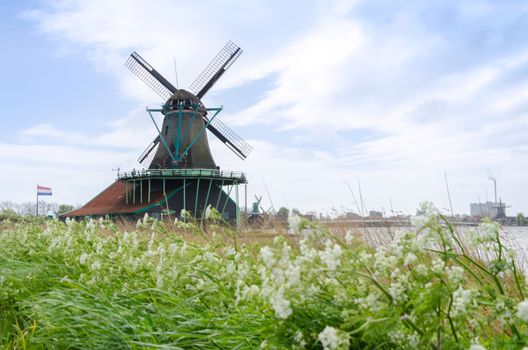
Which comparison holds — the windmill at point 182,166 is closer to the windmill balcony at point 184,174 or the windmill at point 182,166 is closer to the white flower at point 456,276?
the windmill balcony at point 184,174

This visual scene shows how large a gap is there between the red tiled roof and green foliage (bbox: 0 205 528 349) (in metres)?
24.4

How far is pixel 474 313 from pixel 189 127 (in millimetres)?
27293

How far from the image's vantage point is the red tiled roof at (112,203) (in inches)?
1174

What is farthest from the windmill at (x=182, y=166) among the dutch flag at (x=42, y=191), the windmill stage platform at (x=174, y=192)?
the dutch flag at (x=42, y=191)

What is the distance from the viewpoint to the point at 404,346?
7.81 feet

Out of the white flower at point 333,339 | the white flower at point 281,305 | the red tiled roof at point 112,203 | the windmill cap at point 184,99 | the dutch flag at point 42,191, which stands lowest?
the white flower at point 333,339

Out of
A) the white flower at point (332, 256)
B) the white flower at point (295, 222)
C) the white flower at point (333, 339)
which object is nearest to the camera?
the white flower at point (333, 339)

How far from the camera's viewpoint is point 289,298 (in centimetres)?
219

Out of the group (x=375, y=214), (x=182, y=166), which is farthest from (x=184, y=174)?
(x=375, y=214)

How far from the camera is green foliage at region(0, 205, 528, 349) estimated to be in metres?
2.18

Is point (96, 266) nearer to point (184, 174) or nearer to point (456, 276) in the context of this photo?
point (456, 276)

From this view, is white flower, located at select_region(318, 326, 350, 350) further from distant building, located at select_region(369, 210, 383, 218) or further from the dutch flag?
the dutch flag

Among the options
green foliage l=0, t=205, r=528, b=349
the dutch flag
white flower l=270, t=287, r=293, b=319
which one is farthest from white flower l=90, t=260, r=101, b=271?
the dutch flag

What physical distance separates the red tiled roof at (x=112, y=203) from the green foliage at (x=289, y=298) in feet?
80.0
